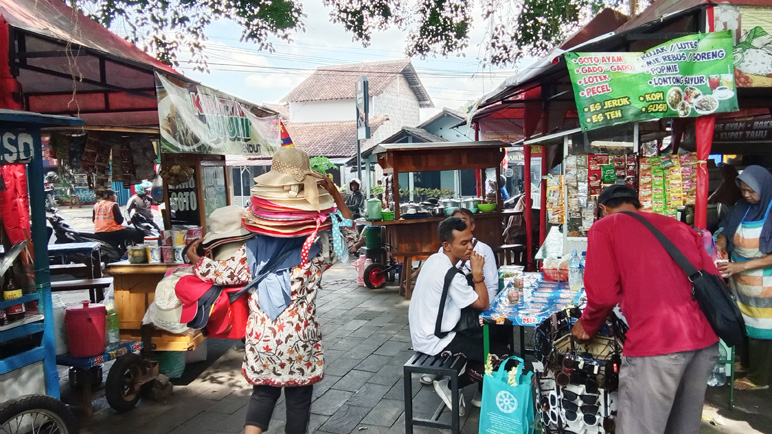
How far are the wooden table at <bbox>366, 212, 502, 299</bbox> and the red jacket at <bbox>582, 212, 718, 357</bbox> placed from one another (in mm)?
5055

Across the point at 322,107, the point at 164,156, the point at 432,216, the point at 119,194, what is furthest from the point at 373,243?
the point at 322,107

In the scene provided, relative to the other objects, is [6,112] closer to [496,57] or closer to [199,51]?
[199,51]

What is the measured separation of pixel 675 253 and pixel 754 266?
220 cm

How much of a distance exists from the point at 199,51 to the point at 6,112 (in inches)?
196

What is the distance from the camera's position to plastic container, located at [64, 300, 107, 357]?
411cm

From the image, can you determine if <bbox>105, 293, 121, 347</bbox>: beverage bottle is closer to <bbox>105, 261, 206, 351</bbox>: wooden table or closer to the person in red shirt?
<bbox>105, 261, 206, 351</bbox>: wooden table

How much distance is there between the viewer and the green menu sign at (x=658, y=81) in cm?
444

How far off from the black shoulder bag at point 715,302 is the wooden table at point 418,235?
17.3ft

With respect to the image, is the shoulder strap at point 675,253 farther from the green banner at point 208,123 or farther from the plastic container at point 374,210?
the plastic container at point 374,210

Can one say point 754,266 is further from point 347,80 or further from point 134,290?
point 347,80

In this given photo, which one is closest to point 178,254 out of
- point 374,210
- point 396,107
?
point 374,210

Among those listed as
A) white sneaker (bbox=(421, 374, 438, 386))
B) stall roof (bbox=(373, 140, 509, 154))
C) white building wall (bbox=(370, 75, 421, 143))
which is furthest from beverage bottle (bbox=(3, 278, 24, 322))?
white building wall (bbox=(370, 75, 421, 143))

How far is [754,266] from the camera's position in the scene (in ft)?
13.7

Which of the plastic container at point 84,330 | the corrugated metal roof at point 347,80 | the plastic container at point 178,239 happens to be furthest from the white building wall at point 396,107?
the plastic container at point 84,330
